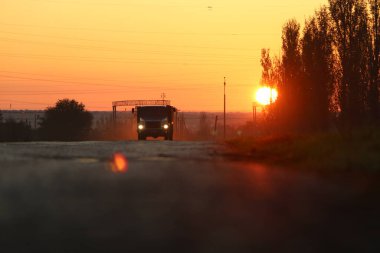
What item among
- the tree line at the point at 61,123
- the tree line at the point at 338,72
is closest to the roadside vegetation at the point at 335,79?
the tree line at the point at 338,72

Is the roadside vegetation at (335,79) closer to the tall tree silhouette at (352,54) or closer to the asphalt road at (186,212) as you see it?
the tall tree silhouette at (352,54)

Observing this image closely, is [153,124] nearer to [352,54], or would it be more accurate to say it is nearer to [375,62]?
[352,54]

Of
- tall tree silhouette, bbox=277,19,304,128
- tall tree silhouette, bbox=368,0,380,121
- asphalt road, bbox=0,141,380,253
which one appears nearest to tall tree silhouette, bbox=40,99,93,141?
tall tree silhouette, bbox=277,19,304,128

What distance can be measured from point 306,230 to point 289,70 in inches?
1680

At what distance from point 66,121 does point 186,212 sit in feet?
278

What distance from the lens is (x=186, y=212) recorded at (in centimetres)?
880

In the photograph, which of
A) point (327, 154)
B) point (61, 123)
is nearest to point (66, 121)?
point (61, 123)

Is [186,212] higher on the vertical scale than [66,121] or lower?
lower

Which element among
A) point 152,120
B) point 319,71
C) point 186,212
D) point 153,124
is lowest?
point 186,212

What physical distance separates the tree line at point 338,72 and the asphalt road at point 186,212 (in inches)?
914

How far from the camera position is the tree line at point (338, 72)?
36312mm

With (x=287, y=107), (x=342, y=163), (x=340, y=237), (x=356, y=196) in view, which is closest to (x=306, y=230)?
(x=340, y=237)

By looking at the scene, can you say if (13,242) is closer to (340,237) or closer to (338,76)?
(340,237)

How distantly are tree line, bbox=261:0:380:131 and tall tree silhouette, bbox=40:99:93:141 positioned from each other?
5010cm
